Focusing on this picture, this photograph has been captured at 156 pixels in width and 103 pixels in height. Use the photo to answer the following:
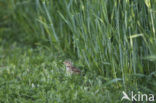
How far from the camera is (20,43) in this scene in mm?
4109

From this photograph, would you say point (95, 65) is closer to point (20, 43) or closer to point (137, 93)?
point (137, 93)

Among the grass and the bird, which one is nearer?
the grass

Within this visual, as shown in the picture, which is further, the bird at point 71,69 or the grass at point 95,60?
the bird at point 71,69

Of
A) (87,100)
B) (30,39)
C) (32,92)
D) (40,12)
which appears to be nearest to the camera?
(87,100)

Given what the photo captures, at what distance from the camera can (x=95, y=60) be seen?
2883 millimetres

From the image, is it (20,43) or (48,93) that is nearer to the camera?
(48,93)

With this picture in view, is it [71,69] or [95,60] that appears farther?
[71,69]

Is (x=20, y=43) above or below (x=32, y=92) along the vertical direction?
above

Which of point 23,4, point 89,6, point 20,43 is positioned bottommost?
point 20,43

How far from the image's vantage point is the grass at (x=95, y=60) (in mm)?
2600

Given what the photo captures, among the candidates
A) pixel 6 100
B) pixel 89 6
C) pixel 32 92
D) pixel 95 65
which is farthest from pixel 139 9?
pixel 6 100

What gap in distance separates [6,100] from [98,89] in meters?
0.80

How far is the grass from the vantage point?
2.60m

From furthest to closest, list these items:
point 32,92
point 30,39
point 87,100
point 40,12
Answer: point 30,39
point 40,12
point 32,92
point 87,100
